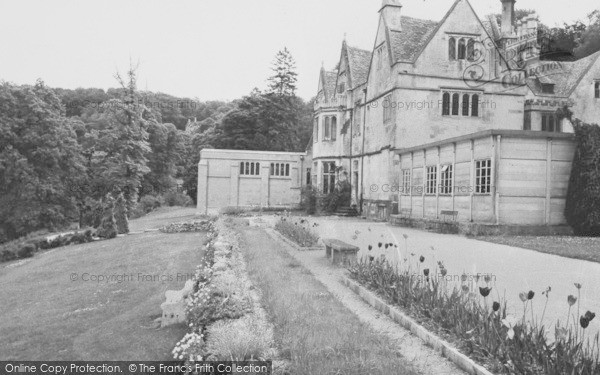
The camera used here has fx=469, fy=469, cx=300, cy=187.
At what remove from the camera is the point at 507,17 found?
32875 millimetres

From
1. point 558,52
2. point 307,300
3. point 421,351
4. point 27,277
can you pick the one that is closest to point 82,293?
point 27,277

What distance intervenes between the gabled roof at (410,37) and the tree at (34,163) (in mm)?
27932

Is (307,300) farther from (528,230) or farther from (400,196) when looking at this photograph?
(400,196)

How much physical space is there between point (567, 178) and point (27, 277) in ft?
71.7

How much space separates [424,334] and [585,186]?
52.0 feet

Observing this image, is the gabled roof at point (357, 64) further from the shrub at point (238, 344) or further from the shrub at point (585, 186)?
the shrub at point (238, 344)

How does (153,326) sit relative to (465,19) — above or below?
below

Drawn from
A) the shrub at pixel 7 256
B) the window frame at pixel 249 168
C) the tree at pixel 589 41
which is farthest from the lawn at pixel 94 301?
the tree at pixel 589 41

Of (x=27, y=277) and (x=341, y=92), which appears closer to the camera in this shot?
(x=27, y=277)

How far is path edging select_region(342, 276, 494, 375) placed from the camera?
198 inches

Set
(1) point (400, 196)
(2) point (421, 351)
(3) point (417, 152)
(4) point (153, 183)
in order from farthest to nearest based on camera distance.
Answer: (4) point (153, 183) → (1) point (400, 196) → (3) point (417, 152) → (2) point (421, 351)

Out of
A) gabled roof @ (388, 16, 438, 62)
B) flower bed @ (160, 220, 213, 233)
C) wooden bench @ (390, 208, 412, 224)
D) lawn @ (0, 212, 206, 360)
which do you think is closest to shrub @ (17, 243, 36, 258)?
lawn @ (0, 212, 206, 360)

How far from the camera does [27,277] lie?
17.7 meters

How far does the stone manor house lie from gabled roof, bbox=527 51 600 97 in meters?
0.10
